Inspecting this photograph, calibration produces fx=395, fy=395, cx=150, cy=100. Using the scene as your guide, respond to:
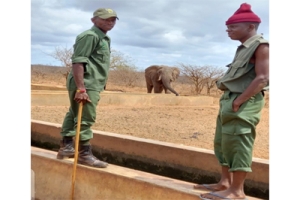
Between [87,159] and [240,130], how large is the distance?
157 centimetres

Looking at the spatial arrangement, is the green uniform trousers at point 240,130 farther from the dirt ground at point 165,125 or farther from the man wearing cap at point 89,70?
the dirt ground at point 165,125

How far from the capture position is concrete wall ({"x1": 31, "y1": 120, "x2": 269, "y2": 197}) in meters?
3.63

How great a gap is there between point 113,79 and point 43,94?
19592mm

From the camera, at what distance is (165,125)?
7852mm

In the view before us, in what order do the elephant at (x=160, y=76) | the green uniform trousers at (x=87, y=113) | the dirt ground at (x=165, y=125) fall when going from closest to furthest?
the green uniform trousers at (x=87, y=113) < the dirt ground at (x=165, y=125) < the elephant at (x=160, y=76)

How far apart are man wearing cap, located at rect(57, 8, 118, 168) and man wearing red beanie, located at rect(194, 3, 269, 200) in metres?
1.26

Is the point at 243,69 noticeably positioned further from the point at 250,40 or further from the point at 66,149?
the point at 66,149

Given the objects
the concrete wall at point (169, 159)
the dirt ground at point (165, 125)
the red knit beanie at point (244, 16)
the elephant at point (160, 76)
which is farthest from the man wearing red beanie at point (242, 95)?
the elephant at point (160, 76)

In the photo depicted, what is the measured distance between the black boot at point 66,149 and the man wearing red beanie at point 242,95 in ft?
5.57

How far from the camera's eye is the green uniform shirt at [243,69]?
248 centimetres

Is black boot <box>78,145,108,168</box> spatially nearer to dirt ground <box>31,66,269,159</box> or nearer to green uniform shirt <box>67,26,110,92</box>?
green uniform shirt <box>67,26,110,92</box>

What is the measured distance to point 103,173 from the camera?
10.9 ft

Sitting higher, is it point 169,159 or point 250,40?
point 250,40

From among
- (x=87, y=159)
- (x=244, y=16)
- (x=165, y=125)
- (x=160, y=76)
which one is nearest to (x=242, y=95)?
(x=244, y=16)
